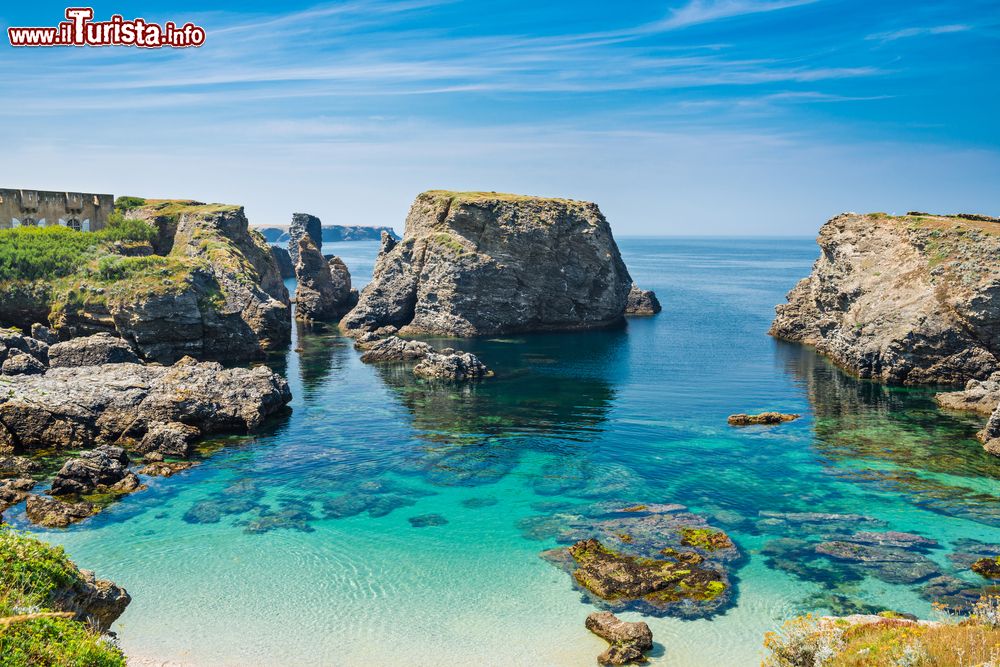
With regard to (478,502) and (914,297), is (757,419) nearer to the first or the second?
(914,297)

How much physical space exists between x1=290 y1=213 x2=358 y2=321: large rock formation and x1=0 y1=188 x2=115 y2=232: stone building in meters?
31.3

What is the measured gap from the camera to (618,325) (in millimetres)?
119688

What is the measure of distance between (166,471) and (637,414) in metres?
39.4

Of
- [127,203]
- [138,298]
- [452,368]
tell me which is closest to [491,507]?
[452,368]

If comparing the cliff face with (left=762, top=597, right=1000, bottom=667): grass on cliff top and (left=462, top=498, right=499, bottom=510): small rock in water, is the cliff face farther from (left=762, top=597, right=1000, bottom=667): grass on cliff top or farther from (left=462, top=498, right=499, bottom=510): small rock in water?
(left=762, top=597, right=1000, bottom=667): grass on cliff top

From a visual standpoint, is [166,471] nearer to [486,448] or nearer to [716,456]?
[486,448]

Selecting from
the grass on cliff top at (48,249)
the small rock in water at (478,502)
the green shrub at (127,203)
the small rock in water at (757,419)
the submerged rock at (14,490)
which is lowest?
the small rock in water at (478,502)

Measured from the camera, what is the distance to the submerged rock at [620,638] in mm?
26656

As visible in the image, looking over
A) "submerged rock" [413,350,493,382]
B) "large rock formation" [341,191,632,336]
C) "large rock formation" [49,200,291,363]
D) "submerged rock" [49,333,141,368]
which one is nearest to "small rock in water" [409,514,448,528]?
"submerged rock" [413,350,493,382]

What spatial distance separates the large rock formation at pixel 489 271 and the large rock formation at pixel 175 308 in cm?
1935

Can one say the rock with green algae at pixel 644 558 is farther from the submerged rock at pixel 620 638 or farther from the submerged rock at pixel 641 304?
the submerged rock at pixel 641 304

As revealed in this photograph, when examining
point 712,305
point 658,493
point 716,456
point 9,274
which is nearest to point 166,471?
point 658,493

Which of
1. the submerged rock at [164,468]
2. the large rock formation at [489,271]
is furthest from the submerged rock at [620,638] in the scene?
the large rock formation at [489,271]

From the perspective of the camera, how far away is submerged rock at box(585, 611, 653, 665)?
2666 centimetres
